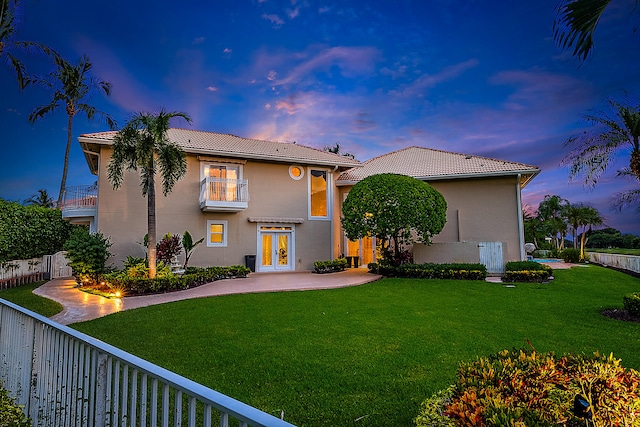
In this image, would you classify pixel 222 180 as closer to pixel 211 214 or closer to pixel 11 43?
pixel 211 214

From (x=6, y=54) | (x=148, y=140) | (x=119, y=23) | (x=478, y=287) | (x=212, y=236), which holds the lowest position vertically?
(x=478, y=287)

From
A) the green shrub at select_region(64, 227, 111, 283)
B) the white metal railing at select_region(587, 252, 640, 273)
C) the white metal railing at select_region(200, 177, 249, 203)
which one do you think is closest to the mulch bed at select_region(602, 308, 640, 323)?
the white metal railing at select_region(587, 252, 640, 273)

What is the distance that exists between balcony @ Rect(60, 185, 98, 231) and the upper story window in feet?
34.9

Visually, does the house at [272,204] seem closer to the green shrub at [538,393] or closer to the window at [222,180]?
the window at [222,180]

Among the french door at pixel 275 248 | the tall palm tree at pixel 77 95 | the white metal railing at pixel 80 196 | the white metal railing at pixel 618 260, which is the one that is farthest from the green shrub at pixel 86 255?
the white metal railing at pixel 618 260

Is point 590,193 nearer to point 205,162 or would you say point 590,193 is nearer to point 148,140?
point 148,140

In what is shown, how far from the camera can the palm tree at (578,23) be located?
11.8 ft

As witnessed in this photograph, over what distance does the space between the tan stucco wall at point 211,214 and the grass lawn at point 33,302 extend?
371 centimetres

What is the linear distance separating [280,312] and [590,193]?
29.3ft

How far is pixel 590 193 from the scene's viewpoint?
9.34 meters

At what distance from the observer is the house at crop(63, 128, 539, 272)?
15.9 meters

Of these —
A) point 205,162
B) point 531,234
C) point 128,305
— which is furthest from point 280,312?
point 531,234

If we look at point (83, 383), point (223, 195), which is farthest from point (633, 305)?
point (223, 195)

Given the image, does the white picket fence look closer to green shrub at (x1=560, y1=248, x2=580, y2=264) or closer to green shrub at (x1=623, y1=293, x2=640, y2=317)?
green shrub at (x1=623, y1=293, x2=640, y2=317)
